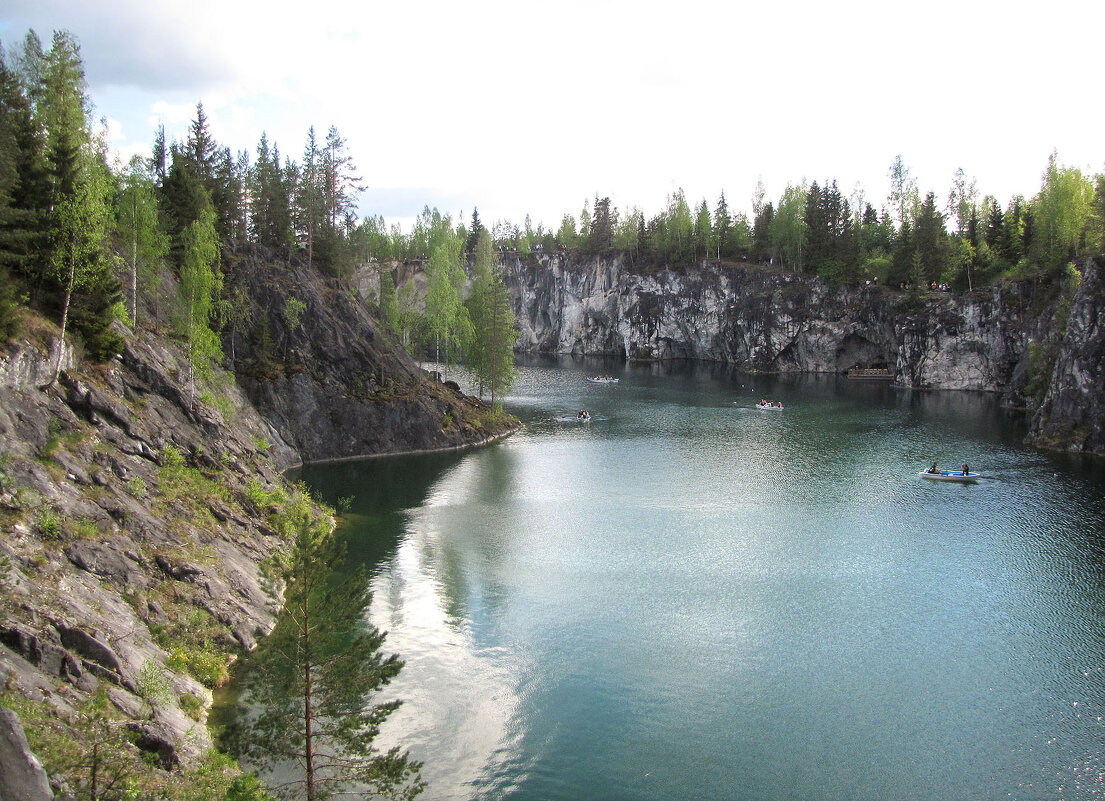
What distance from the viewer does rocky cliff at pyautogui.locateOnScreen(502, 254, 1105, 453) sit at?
67375mm

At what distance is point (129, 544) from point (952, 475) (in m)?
53.8

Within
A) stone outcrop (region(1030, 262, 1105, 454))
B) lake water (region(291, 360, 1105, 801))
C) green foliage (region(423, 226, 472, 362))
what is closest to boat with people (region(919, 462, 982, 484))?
lake water (region(291, 360, 1105, 801))

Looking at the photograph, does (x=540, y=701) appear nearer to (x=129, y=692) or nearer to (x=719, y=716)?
(x=719, y=716)

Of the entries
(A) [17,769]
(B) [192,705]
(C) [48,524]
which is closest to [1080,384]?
(B) [192,705]

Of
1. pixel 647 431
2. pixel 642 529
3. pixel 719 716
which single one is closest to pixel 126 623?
pixel 719 716

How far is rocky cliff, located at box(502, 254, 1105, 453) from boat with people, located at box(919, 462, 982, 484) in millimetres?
17103

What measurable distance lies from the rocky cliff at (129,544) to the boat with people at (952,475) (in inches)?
1792

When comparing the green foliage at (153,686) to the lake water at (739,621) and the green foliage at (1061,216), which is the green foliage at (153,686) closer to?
the lake water at (739,621)

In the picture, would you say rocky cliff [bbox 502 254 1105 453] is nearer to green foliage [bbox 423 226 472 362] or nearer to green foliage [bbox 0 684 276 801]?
green foliage [bbox 423 226 472 362]

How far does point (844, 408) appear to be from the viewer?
88.6 meters

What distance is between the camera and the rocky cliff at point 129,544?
17.3m

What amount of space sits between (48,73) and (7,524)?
1563 inches

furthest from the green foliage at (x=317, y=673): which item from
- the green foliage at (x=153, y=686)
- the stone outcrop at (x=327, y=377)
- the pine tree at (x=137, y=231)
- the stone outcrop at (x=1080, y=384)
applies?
the stone outcrop at (x=1080, y=384)

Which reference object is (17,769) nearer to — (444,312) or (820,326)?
(444,312)
